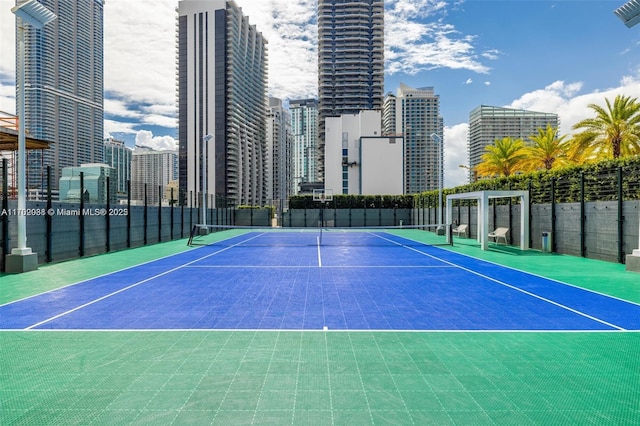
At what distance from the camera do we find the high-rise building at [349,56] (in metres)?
132

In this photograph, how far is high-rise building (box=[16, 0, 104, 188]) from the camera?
133 metres

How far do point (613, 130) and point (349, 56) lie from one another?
11629cm

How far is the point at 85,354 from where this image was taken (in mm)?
5902

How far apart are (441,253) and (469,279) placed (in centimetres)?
796

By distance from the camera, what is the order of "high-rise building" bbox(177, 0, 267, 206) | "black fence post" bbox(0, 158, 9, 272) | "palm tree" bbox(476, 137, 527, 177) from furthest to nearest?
1. "high-rise building" bbox(177, 0, 267, 206)
2. "palm tree" bbox(476, 137, 527, 177)
3. "black fence post" bbox(0, 158, 9, 272)

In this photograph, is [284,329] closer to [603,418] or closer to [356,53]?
[603,418]

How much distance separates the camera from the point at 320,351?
6.06 meters

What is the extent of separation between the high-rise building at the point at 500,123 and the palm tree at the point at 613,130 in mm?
140897

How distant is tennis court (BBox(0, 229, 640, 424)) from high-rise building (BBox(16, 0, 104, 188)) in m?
129

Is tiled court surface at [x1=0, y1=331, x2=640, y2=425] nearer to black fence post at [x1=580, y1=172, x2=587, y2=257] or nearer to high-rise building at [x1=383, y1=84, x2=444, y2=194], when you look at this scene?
black fence post at [x1=580, y1=172, x2=587, y2=257]

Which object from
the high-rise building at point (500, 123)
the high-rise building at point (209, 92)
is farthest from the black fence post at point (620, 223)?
the high-rise building at point (500, 123)

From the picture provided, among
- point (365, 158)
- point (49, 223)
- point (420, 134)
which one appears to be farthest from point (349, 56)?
point (49, 223)

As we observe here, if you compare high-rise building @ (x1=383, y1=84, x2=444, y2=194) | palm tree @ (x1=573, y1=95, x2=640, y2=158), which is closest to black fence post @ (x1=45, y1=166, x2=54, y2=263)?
palm tree @ (x1=573, y1=95, x2=640, y2=158)

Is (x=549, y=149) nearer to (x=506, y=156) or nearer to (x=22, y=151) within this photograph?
(x=506, y=156)
